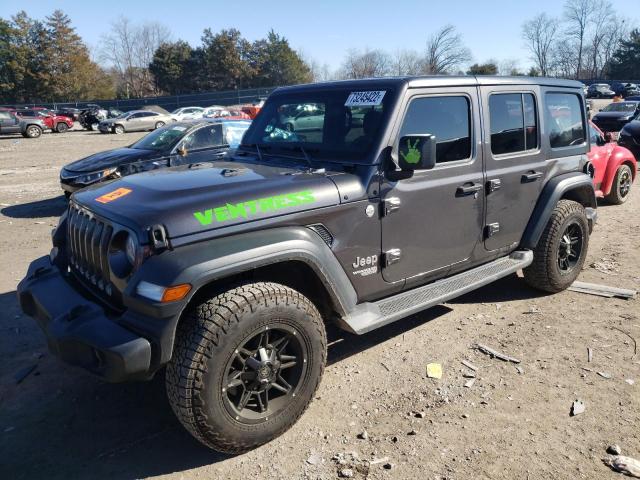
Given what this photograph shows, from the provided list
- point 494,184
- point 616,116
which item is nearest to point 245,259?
point 494,184

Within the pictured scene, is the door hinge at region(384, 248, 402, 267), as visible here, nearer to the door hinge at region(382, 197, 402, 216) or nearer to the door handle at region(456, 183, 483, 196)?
the door hinge at region(382, 197, 402, 216)

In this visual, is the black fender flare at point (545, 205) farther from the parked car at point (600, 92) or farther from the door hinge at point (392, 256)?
the parked car at point (600, 92)

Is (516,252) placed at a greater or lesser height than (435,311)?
greater

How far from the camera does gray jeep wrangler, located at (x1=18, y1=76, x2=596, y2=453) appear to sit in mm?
2615

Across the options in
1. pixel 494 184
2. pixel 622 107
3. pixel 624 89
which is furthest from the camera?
pixel 624 89

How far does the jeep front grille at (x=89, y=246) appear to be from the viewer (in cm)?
290

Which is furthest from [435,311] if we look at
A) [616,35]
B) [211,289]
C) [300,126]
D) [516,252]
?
[616,35]

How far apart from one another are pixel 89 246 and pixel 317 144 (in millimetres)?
1672

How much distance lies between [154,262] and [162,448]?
1.16 metres

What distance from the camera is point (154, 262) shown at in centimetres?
256

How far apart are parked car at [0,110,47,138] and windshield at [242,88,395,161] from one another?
88.6 feet

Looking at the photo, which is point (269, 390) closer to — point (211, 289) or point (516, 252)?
point (211, 289)

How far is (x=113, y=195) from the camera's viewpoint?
3.16m

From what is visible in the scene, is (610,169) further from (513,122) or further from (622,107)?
(622,107)
